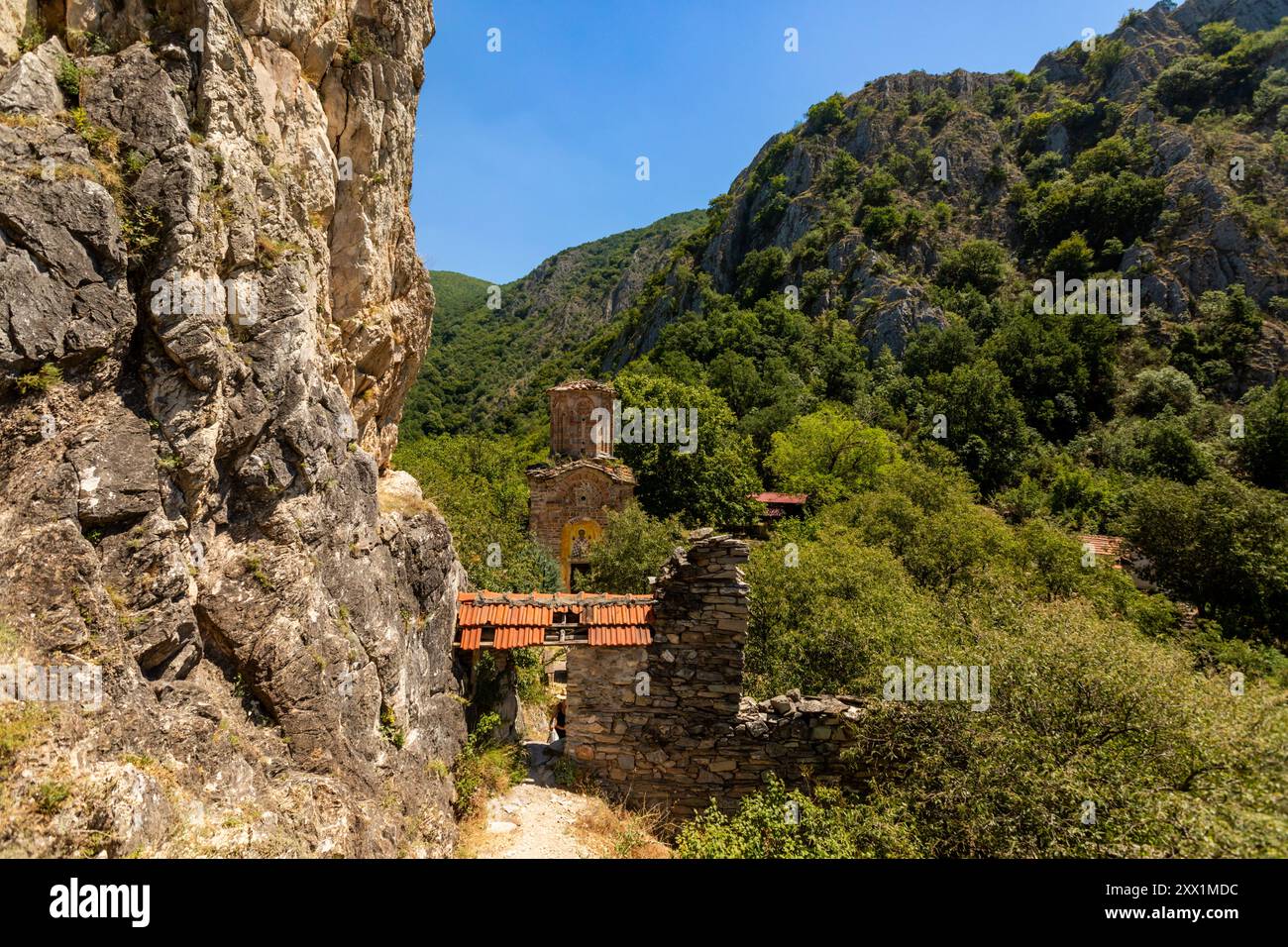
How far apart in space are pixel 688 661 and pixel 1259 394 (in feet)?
150

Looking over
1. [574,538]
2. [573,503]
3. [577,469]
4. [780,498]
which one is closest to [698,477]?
[577,469]

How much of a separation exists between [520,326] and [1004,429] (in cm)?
7084

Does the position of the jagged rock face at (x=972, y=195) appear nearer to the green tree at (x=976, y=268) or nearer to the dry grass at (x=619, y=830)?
the green tree at (x=976, y=268)

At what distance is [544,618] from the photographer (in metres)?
8.85

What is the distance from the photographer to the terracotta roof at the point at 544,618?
8602 mm

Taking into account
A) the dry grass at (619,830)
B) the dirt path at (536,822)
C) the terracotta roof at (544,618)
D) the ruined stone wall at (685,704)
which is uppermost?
the terracotta roof at (544,618)

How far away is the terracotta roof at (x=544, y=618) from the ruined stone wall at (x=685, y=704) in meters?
0.26

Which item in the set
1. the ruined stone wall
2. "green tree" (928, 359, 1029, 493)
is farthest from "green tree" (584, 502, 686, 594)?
"green tree" (928, 359, 1029, 493)

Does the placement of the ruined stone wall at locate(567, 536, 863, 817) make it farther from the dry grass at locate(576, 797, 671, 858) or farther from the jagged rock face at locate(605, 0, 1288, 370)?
the jagged rock face at locate(605, 0, 1288, 370)

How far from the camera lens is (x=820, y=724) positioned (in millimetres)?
8297

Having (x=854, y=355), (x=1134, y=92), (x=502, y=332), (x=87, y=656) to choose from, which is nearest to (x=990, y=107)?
(x=1134, y=92)

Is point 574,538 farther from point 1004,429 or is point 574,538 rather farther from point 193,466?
point 1004,429

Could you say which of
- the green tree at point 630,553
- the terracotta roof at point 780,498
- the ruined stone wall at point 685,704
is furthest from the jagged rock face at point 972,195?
the ruined stone wall at point 685,704
